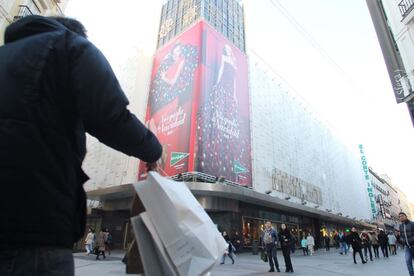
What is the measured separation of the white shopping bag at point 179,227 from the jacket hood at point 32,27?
0.86 meters

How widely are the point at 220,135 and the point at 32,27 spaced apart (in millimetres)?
20798

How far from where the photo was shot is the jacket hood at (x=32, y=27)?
4.51ft

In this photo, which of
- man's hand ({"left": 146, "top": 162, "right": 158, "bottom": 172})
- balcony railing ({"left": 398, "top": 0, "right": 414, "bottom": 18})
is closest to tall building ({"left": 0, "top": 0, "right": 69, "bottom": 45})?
man's hand ({"left": 146, "top": 162, "right": 158, "bottom": 172})

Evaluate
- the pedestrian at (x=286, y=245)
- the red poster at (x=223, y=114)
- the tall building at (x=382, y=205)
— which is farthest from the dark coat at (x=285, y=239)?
the tall building at (x=382, y=205)

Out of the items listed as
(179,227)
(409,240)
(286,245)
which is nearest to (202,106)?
(286,245)

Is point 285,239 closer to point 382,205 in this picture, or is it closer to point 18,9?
point 18,9

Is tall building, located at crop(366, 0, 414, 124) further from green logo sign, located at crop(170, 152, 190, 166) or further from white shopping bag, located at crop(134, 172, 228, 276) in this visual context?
white shopping bag, located at crop(134, 172, 228, 276)

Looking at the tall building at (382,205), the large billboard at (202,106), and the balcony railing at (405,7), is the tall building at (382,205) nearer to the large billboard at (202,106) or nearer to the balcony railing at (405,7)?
the large billboard at (202,106)

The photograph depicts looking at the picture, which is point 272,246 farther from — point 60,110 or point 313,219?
point 313,219

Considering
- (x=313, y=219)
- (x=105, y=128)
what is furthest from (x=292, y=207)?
(x=105, y=128)

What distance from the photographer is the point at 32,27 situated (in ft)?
4.55

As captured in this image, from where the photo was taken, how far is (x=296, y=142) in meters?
34.7

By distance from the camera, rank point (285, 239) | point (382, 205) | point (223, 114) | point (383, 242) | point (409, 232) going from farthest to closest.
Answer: point (382, 205)
point (223, 114)
point (383, 242)
point (285, 239)
point (409, 232)

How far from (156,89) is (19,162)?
1027 inches
